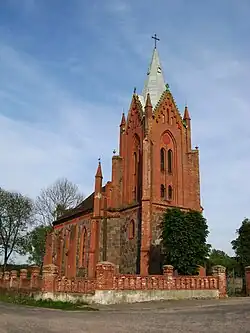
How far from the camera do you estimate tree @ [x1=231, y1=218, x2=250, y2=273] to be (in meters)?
38.7

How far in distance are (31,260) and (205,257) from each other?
130 feet

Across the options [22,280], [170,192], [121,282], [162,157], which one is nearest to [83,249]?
[22,280]

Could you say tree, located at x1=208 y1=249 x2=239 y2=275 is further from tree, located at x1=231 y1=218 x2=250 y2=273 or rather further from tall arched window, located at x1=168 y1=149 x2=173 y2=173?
tall arched window, located at x1=168 y1=149 x2=173 y2=173

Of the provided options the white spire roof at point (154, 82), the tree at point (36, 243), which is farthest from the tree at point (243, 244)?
the tree at point (36, 243)

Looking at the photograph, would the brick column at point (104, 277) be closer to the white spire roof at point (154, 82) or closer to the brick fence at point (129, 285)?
the brick fence at point (129, 285)

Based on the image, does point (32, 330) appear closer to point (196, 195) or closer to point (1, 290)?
point (1, 290)

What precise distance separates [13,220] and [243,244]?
33191 millimetres

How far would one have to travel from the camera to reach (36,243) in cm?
5950

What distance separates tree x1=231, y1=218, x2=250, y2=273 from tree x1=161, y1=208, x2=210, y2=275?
11337 millimetres

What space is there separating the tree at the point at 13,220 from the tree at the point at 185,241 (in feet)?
109

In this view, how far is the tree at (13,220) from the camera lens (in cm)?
5631

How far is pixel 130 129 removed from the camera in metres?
40.8

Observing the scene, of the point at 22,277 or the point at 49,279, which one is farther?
the point at 22,277

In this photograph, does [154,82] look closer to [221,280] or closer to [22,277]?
[221,280]
